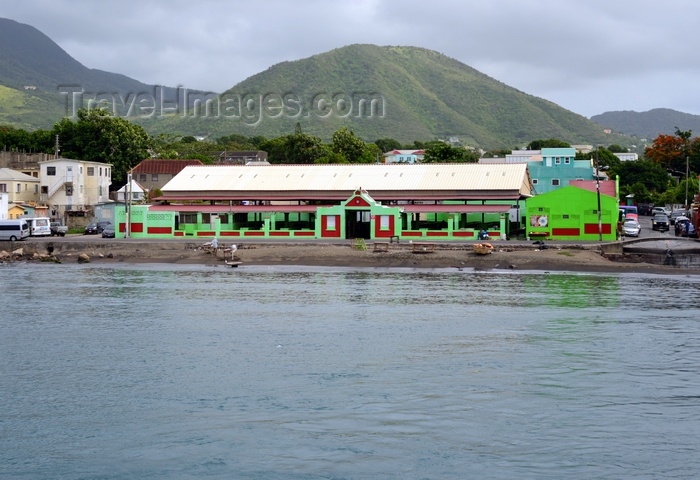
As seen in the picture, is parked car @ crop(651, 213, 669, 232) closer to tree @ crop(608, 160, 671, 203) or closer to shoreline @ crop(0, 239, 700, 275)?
shoreline @ crop(0, 239, 700, 275)

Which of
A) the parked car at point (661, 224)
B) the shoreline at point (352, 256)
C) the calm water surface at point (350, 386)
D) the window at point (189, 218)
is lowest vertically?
the calm water surface at point (350, 386)

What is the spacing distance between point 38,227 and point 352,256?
33612 millimetres

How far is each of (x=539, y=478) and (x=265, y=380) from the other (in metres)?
10.8

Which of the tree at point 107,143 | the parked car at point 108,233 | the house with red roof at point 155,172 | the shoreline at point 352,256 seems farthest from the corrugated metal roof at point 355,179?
the tree at point 107,143

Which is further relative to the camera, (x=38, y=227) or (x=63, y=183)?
(x=63, y=183)

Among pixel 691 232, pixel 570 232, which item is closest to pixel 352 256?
pixel 570 232

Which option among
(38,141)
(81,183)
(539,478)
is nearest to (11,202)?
(81,183)

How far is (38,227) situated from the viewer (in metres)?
80.1

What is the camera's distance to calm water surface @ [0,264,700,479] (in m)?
19.9

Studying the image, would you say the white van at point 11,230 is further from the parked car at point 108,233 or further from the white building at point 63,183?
the white building at point 63,183

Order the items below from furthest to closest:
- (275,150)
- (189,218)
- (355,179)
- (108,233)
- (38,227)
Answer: (275,150) → (189,218) → (355,179) → (38,227) → (108,233)

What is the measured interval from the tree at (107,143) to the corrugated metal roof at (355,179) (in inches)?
1316

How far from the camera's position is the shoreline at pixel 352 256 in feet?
199

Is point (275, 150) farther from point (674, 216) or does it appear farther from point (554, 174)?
point (674, 216)
